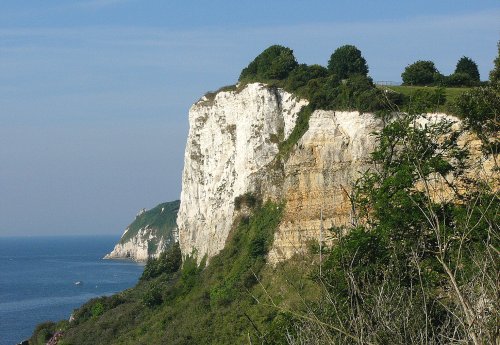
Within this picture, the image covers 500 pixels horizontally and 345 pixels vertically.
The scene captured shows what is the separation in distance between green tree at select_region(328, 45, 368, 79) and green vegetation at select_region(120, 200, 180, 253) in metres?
97.7

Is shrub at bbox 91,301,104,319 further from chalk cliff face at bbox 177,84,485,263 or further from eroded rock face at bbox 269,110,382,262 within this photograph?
eroded rock face at bbox 269,110,382,262

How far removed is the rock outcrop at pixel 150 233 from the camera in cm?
15175

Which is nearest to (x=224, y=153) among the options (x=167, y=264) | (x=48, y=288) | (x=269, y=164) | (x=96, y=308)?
(x=269, y=164)

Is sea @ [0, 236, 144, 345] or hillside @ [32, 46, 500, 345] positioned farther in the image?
sea @ [0, 236, 144, 345]

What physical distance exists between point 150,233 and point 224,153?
11293 cm

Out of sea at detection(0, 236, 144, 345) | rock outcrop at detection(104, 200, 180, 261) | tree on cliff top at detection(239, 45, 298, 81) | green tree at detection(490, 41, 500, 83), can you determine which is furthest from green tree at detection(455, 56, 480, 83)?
rock outcrop at detection(104, 200, 180, 261)

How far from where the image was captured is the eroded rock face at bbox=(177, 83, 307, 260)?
4562 cm

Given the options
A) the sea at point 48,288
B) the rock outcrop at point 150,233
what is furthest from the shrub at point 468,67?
the rock outcrop at point 150,233

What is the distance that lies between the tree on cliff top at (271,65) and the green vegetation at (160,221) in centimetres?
9595

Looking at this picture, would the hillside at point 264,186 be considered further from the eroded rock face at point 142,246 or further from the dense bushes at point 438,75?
the eroded rock face at point 142,246

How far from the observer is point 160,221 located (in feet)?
525

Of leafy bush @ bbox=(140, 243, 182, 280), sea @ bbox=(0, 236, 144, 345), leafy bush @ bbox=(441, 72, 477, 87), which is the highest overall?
leafy bush @ bbox=(441, 72, 477, 87)

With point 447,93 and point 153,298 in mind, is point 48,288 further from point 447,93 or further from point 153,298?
point 447,93

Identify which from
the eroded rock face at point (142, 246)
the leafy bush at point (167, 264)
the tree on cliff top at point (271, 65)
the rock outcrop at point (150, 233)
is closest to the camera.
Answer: the tree on cliff top at point (271, 65)
